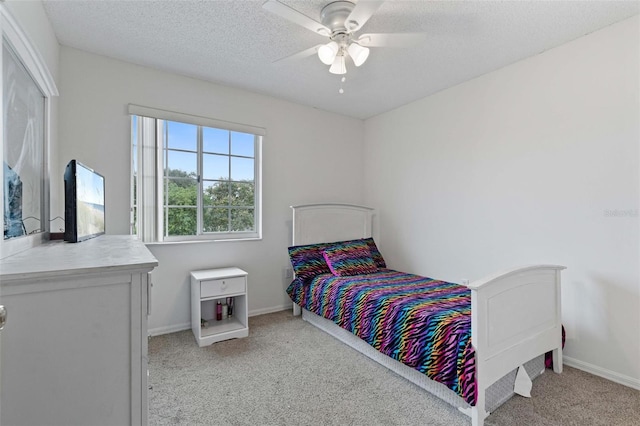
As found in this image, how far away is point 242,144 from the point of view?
3455 millimetres

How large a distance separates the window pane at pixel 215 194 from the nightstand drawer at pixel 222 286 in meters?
0.88

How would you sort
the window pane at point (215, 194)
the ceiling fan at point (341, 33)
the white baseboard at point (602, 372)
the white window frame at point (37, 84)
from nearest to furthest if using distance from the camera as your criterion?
the white window frame at point (37, 84) < the ceiling fan at point (341, 33) < the white baseboard at point (602, 372) < the window pane at point (215, 194)

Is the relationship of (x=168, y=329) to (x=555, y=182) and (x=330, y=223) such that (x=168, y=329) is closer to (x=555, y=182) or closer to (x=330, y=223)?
(x=330, y=223)

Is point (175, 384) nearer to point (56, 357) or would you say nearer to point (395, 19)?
point (56, 357)

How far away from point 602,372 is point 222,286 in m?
2.99

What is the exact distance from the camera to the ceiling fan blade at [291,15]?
5.26ft

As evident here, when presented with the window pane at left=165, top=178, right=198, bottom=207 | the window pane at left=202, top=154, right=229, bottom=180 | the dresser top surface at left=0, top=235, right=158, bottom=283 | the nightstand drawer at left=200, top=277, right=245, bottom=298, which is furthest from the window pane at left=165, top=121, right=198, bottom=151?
the dresser top surface at left=0, top=235, right=158, bottom=283

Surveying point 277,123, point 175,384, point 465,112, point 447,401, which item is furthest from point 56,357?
point 465,112

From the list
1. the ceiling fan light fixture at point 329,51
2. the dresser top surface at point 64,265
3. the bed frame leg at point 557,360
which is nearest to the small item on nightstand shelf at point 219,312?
the dresser top surface at point 64,265

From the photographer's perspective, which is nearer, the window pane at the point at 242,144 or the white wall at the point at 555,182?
the white wall at the point at 555,182

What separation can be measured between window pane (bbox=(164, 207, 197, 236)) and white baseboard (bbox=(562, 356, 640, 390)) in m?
3.41

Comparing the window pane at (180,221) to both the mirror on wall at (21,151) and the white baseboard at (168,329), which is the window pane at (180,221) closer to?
the white baseboard at (168,329)

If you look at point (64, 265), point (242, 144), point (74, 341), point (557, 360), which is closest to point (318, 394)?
point (74, 341)

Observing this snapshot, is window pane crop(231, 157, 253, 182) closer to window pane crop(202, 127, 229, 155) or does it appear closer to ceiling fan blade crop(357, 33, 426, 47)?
window pane crop(202, 127, 229, 155)
